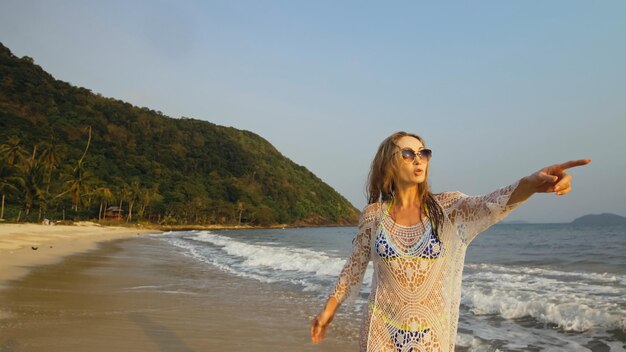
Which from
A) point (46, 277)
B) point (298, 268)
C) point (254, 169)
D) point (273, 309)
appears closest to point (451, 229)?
point (273, 309)

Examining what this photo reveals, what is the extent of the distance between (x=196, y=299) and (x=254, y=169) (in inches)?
4993

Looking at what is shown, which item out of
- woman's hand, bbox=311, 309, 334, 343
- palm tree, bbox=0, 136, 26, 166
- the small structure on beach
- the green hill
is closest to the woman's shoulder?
woman's hand, bbox=311, 309, 334, 343

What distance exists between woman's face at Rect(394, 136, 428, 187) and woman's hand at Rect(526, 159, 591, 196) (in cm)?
54

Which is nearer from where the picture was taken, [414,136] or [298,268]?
[414,136]

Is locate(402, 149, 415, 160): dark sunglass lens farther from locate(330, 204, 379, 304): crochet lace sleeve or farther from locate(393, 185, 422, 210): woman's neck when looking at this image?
locate(330, 204, 379, 304): crochet lace sleeve

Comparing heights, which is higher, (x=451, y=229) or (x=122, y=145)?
(x=122, y=145)

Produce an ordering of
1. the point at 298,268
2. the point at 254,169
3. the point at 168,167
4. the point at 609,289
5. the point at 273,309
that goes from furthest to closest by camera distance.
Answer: the point at 254,169
the point at 168,167
the point at 298,268
the point at 609,289
the point at 273,309

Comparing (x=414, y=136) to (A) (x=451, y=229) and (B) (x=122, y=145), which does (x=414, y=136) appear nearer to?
(A) (x=451, y=229)

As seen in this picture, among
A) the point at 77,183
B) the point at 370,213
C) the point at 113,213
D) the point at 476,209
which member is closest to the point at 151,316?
the point at 370,213

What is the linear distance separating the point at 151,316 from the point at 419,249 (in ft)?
18.2

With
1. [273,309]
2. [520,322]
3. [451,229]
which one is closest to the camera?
[451,229]

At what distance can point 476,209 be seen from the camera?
215cm

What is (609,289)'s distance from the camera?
30.4 feet

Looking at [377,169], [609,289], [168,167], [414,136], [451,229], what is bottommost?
A: [609,289]
